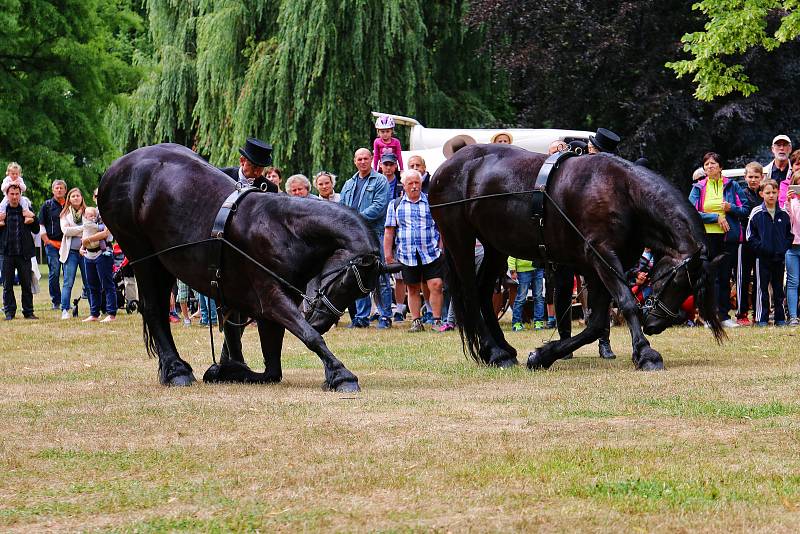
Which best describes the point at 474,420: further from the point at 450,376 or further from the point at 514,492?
the point at 450,376

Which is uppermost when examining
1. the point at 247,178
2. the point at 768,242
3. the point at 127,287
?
the point at 247,178

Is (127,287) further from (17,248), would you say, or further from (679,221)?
(679,221)

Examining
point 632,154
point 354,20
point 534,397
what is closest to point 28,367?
point 534,397

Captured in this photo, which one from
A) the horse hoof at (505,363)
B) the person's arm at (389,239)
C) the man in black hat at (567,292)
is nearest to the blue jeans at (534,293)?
the person's arm at (389,239)

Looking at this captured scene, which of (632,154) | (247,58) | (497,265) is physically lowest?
(497,265)

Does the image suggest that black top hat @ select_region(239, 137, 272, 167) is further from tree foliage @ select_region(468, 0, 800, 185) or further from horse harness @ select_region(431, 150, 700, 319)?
tree foliage @ select_region(468, 0, 800, 185)

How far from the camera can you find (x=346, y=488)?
19.4 feet

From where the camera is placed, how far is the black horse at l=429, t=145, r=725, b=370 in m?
10.6

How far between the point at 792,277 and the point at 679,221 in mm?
6048

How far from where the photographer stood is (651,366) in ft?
34.7

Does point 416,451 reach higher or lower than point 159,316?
lower

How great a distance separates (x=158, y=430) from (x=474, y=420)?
1.90m

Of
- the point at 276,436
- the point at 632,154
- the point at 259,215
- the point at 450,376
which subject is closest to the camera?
the point at 276,436

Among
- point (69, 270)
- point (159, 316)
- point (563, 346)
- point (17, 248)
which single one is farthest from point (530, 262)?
point (17, 248)
